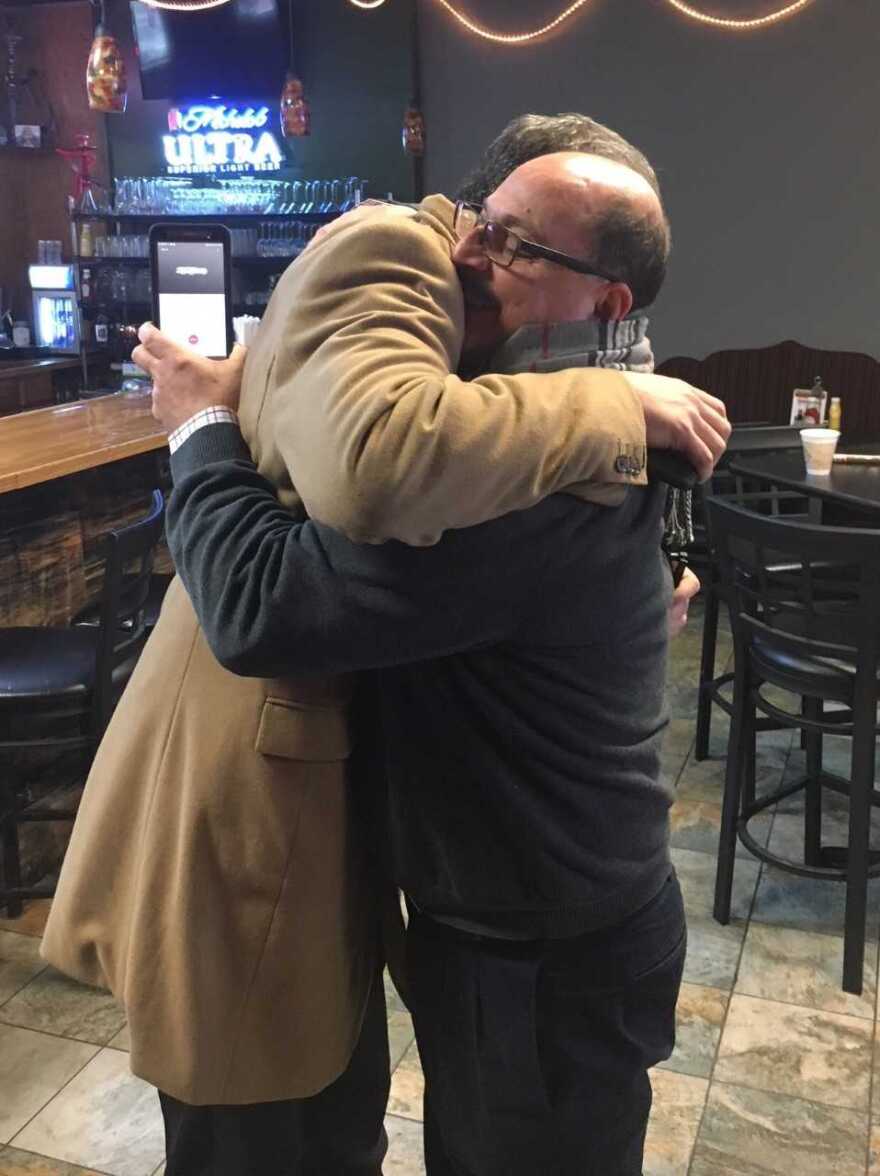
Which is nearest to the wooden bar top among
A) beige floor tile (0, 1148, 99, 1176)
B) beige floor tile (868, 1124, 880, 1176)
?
beige floor tile (0, 1148, 99, 1176)

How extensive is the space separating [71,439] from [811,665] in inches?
80.0

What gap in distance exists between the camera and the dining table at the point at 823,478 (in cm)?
284

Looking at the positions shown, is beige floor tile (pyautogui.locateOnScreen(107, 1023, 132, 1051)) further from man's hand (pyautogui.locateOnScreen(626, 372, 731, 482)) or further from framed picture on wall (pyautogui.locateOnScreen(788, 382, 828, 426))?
framed picture on wall (pyautogui.locateOnScreen(788, 382, 828, 426))

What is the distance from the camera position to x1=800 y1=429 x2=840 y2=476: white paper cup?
310 centimetres

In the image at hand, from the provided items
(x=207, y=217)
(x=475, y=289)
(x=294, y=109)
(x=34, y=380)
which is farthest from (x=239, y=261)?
(x=475, y=289)

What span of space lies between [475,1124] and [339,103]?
20.4 feet

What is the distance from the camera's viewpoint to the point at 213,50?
20.7 ft

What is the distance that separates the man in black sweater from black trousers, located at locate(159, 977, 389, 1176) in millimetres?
198

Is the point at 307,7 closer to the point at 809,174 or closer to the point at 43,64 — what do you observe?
the point at 43,64

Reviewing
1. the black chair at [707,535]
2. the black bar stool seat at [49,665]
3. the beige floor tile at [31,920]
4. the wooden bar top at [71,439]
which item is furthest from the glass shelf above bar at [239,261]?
the beige floor tile at [31,920]

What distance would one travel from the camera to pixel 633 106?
219 inches

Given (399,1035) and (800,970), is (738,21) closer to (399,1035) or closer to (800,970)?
(800,970)

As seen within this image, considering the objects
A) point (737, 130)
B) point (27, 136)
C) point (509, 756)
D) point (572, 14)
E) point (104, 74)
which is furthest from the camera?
point (27, 136)

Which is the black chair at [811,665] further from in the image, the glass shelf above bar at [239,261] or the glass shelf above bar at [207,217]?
the glass shelf above bar at [207,217]
